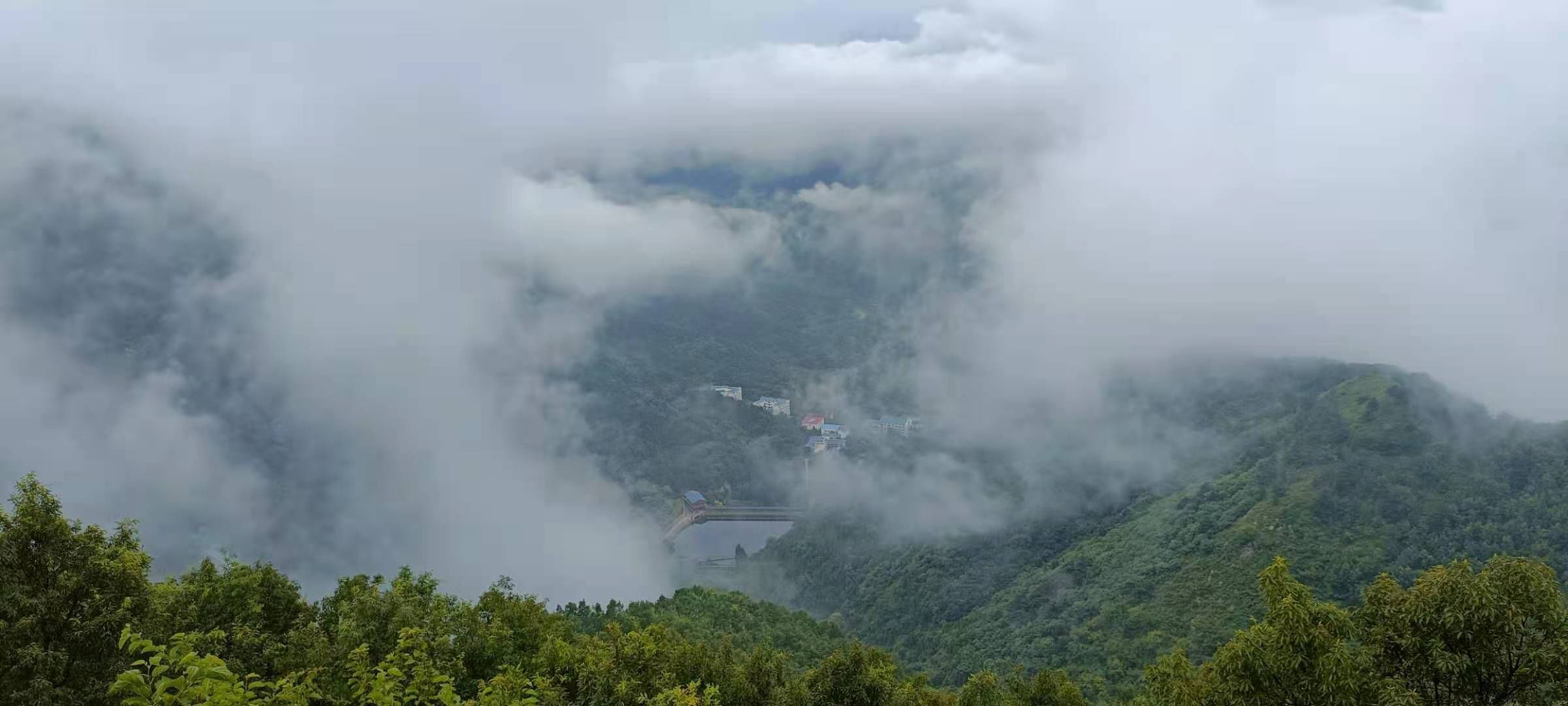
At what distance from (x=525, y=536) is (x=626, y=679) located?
617 ft

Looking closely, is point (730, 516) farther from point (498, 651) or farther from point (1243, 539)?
point (498, 651)

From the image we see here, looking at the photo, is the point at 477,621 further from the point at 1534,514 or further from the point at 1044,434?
the point at 1044,434

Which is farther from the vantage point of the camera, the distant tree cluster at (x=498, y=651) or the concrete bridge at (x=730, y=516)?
the concrete bridge at (x=730, y=516)

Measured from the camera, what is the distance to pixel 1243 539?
85625mm

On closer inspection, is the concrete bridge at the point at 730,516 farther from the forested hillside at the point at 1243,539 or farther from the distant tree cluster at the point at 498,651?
the distant tree cluster at the point at 498,651

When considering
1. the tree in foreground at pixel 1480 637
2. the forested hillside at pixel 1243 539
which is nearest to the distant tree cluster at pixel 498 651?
the tree in foreground at pixel 1480 637

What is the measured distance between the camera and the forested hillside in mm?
76812

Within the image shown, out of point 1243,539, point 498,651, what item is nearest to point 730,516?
point 1243,539

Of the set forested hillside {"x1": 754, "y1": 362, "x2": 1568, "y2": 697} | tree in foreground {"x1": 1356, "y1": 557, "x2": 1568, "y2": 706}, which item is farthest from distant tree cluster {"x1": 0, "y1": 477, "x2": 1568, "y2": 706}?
forested hillside {"x1": 754, "y1": 362, "x2": 1568, "y2": 697}

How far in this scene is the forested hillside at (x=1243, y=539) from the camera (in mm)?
76812

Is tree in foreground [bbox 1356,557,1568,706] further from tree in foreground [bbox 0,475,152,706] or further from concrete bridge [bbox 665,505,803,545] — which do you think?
concrete bridge [bbox 665,505,803,545]

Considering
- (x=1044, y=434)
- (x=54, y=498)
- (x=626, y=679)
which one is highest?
(x=1044, y=434)

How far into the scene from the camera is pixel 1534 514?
77500 mm

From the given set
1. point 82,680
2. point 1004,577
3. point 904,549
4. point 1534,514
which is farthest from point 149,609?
point 904,549
